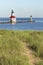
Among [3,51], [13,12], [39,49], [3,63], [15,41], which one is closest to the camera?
[3,63]

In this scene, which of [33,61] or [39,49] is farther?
[39,49]

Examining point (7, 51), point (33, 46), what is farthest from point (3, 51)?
point (33, 46)

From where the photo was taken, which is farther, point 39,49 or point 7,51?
point 39,49

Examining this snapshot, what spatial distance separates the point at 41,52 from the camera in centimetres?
1157

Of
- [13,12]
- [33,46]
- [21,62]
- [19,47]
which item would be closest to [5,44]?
[19,47]

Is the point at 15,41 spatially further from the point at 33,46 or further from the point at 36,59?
the point at 36,59

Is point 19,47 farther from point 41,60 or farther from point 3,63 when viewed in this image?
point 3,63

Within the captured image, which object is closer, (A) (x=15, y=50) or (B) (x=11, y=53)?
(B) (x=11, y=53)

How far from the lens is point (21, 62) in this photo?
9.53 meters

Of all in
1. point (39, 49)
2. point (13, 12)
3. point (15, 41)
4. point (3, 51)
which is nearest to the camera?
point (3, 51)

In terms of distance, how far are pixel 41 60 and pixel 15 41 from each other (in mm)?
2120

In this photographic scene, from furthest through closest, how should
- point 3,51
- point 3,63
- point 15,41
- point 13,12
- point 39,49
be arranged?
1. point 13,12
2. point 15,41
3. point 39,49
4. point 3,51
5. point 3,63

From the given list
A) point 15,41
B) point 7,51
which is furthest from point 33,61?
point 15,41

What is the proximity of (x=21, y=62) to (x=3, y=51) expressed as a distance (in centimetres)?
163
